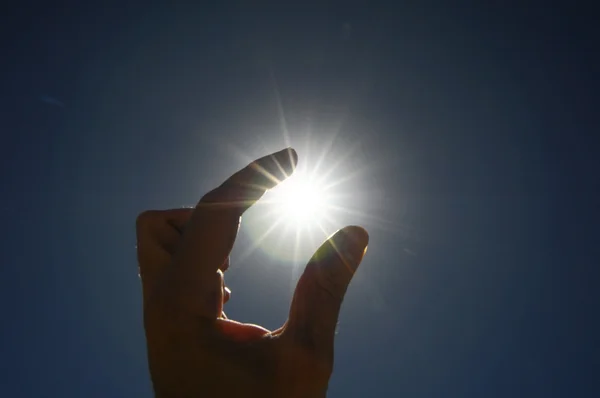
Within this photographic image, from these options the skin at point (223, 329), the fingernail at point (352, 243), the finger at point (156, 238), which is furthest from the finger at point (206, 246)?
the fingernail at point (352, 243)

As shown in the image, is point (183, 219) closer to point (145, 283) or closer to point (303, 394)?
point (145, 283)

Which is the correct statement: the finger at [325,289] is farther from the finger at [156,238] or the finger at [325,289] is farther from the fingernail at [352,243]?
the finger at [156,238]

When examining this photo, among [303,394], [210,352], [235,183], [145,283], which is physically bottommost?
[303,394]

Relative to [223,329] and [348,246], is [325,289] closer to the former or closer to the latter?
[348,246]

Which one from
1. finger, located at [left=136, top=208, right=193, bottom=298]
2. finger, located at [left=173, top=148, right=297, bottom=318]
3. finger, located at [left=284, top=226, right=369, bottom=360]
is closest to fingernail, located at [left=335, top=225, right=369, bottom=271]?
finger, located at [left=284, top=226, right=369, bottom=360]

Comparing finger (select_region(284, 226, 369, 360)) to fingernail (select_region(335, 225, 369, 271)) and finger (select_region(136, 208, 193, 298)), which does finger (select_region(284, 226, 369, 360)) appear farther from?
finger (select_region(136, 208, 193, 298))

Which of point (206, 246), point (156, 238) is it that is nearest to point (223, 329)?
point (206, 246)

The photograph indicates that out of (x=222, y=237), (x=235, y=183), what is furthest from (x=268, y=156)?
(x=222, y=237)
